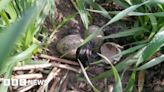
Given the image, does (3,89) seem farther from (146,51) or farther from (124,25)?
(124,25)

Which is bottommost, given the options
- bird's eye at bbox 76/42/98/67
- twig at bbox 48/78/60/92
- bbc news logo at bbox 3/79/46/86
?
twig at bbox 48/78/60/92

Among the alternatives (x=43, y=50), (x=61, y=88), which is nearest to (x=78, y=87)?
(x=61, y=88)

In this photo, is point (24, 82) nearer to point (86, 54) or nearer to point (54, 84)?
point (54, 84)

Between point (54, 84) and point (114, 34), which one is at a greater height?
point (114, 34)

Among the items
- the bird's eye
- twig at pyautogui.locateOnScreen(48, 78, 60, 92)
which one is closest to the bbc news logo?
twig at pyautogui.locateOnScreen(48, 78, 60, 92)

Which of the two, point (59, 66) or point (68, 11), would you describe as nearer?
point (59, 66)

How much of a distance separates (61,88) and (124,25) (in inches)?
16.5

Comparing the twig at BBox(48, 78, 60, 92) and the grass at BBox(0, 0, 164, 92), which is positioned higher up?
the grass at BBox(0, 0, 164, 92)

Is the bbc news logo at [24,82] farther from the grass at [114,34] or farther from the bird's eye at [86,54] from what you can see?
the bird's eye at [86,54]

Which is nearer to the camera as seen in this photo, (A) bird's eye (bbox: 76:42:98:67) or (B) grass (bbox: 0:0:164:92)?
(B) grass (bbox: 0:0:164:92)

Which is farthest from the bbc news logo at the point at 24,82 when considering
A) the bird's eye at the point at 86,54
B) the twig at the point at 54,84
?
the bird's eye at the point at 86,54

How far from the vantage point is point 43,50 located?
4.02 feet

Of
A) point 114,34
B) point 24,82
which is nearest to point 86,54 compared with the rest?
point 114,34

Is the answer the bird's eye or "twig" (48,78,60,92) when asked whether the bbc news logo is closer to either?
"twig" (48,78,60,92)
